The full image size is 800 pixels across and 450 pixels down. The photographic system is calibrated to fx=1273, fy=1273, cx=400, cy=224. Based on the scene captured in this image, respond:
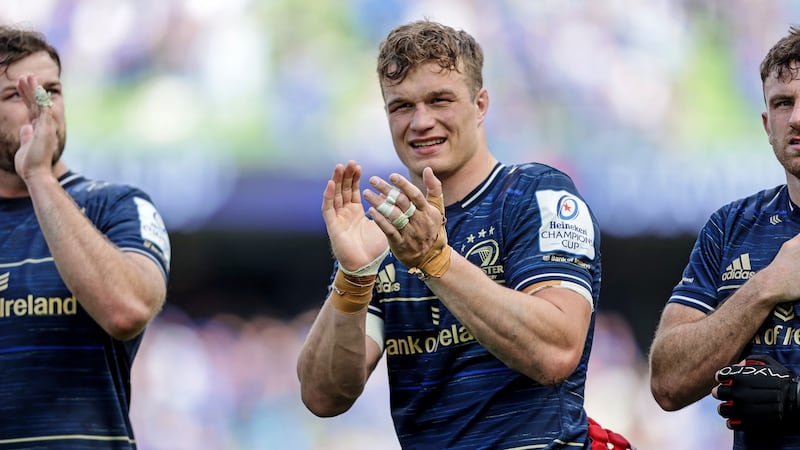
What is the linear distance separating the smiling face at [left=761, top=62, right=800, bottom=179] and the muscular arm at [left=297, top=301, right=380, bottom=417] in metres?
1.40

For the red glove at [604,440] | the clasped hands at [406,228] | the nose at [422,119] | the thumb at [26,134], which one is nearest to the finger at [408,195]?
the clasped hands at [406,228]

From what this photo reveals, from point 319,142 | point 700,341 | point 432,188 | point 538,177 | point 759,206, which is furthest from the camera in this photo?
point 319,142

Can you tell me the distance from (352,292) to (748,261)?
4.12 ft

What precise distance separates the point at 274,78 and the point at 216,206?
1.07 meters

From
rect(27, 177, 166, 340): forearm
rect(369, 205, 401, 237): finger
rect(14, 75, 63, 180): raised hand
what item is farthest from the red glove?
rect(14, 75, 63, 180): raised hand

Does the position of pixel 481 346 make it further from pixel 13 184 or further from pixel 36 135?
pixel 13 184

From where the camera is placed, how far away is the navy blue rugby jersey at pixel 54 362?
162 inches

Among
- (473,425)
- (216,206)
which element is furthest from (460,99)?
(216,206)

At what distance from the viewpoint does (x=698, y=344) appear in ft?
12.9

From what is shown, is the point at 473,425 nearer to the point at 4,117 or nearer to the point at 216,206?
the point at 4,117

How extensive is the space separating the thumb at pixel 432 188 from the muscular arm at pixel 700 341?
36.6 inches

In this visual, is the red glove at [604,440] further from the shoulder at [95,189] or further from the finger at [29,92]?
the finger at [29,92]

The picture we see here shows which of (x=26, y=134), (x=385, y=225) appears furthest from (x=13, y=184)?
(x=385, y=225)

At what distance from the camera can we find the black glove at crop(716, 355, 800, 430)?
3.66 meters
